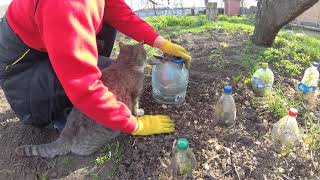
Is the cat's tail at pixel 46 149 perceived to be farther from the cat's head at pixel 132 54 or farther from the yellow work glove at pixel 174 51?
the yellow work glove at pixel 174 51

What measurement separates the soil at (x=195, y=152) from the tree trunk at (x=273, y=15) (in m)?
1.13

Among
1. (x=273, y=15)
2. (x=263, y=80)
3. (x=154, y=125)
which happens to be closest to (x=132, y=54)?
(x=154, y=125)

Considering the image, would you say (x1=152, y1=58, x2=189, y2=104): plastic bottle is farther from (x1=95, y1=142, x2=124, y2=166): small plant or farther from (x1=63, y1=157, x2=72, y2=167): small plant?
(x1=63, y1=157, x2=72, y2=167): small plant

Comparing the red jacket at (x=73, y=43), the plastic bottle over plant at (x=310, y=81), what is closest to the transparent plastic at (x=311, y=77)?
the plastic bottle over plant at (x=310, y=81)

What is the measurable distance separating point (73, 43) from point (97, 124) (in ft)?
2.59

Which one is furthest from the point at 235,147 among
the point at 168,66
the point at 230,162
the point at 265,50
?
the point at 265,50

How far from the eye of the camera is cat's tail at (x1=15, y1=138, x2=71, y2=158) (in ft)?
9.41

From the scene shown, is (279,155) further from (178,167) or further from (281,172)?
(178,167)

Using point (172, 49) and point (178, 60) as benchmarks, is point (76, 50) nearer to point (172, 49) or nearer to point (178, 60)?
point (178, 60)

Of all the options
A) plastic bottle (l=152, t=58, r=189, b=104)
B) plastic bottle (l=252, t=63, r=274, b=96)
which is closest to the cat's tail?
plastic bottle (l=152, t=58, r=189, b=104)

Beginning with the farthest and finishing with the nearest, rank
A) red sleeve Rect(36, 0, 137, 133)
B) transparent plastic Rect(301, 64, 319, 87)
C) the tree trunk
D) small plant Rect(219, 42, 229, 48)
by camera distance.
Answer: small plant Rect(219, 42, 229, 48) < the tree trunk < transparent plastic Rect(301, 64, 319, 87) < red sleeve Rect(36, 0, 137, 133)

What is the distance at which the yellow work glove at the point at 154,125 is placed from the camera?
9.52 ft

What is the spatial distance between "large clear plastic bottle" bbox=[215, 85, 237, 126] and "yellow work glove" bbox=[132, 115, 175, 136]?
16.4 inches

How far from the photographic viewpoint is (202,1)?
11.9 m
